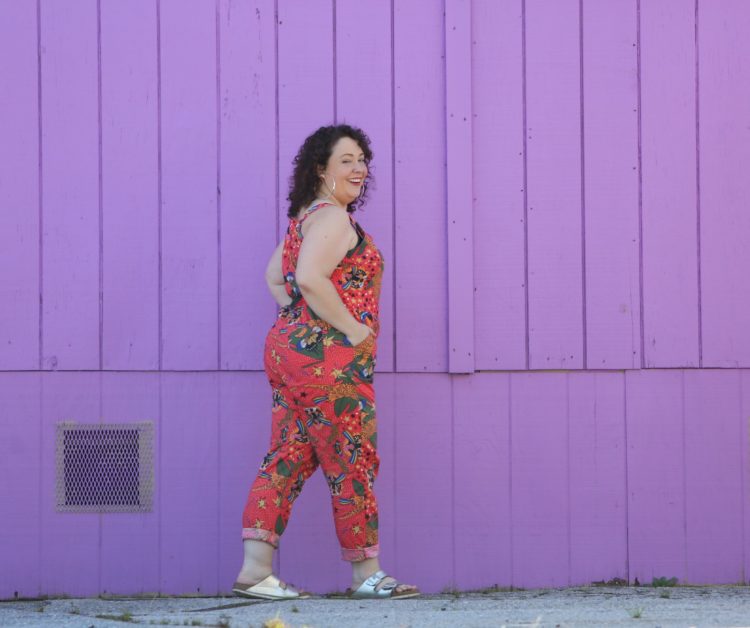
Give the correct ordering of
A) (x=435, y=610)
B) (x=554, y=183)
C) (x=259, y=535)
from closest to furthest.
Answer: (x=435, y=610) < (x=259, y=535) < (x=554, y=183)

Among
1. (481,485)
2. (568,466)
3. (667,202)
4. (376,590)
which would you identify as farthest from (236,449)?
(667,202)

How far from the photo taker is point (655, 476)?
16.7 feet

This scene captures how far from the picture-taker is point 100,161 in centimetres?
503

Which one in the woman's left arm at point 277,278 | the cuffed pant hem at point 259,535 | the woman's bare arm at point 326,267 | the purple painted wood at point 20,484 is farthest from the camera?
the purple painted wood at point 20,484

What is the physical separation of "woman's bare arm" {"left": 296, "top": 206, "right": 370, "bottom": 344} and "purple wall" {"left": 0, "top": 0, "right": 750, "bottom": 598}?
636 millimetres

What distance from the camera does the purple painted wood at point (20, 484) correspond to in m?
5.00

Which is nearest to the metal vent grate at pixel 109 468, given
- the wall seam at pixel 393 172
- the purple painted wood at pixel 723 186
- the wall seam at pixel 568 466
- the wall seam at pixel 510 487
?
the wall seam at pixel 393 172

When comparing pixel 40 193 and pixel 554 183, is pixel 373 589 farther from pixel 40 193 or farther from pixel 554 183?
pixel 40 193

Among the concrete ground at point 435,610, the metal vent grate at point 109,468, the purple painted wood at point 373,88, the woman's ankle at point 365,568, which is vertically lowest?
the concrete ground at point 435,610

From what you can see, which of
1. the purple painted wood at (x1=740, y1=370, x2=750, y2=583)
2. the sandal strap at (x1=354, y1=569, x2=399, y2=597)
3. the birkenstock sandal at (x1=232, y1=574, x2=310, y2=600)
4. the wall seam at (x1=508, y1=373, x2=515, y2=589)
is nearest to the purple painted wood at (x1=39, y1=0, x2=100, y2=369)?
the birkenstock sandal at (x1=232, y1=574, x2=310, y2=600)

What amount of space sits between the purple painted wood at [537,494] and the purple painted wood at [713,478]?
19.3 inches

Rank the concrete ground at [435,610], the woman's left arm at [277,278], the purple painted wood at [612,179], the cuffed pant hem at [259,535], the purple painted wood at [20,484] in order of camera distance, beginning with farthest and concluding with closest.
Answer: the purple painted wood at [612,179] < the purple painted wood at [20,484] < the woman's left arm at [277,278] < the cuffed pant hem at [259,535] < the concrete ground at [435,610]

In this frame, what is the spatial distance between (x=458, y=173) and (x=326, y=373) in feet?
3.53

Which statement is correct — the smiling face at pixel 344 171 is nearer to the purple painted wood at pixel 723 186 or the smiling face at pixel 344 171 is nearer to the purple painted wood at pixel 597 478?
the purple painted wood at pixel 597 478
